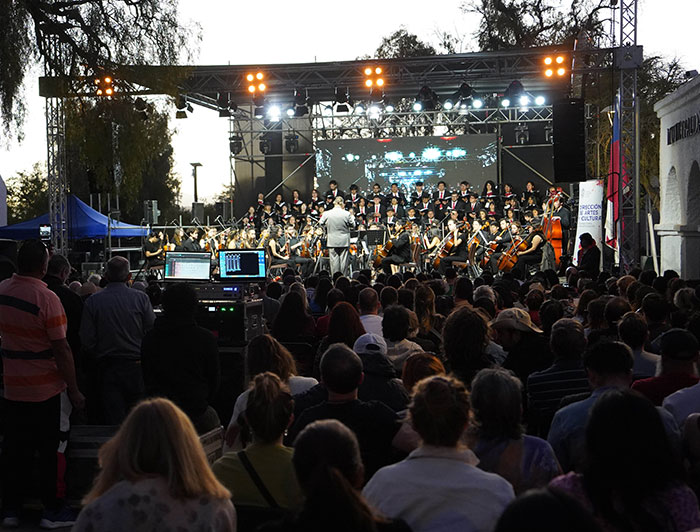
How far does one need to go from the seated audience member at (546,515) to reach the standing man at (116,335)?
534 cm

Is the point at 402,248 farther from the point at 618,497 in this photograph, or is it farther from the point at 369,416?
the point at 618,497

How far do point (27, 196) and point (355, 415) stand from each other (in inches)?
2323

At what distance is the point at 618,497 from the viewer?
2.58 m

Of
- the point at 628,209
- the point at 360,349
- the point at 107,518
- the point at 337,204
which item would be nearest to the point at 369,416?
the point at 360,349

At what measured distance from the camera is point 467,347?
215 inches

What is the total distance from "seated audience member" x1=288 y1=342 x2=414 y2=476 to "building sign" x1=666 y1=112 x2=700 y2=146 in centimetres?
1269

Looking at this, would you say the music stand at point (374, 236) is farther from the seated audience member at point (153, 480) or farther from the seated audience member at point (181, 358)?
the seated audience member at point (153, 480)

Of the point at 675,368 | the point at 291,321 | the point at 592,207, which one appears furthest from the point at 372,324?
the point at 592,207

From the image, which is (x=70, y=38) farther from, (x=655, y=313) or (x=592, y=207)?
(x=592, y=207)

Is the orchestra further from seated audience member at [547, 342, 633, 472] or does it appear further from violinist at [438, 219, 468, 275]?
seated audience member at [547, 342, 633, 472]

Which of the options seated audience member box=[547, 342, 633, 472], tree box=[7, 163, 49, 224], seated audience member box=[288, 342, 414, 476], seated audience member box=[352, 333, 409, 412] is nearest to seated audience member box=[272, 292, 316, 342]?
seated audience member box=[352, 333, 409, 412]

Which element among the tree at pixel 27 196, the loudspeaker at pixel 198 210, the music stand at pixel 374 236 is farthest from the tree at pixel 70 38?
the tree at pixel 27 196

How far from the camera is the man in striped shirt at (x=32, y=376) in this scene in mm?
5801

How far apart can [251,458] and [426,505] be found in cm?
89
